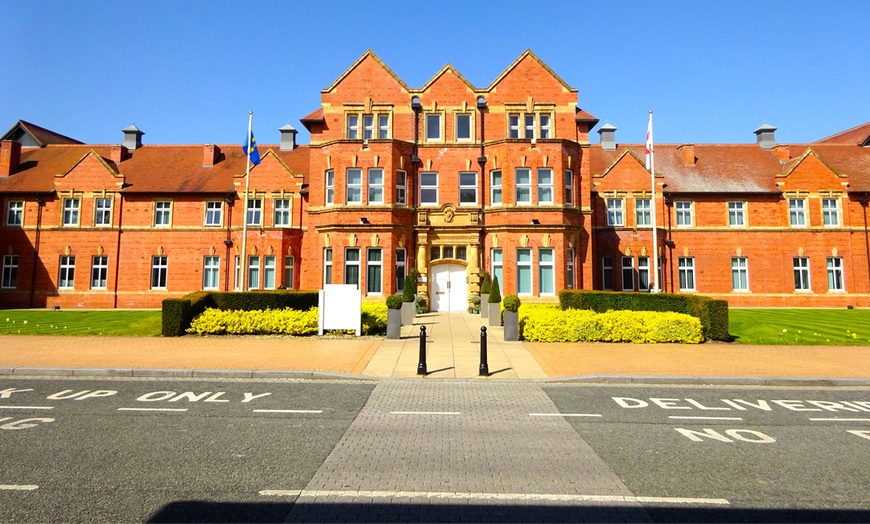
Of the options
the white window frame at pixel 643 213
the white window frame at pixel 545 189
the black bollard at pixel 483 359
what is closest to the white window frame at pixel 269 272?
the white window frame at pixel 545 189

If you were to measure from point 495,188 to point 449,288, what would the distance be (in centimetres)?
605

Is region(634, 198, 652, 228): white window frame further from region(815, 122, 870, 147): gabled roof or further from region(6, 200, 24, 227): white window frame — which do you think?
region(6, 200, 24, 227): white window frame

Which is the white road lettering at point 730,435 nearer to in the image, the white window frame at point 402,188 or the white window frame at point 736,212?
the white window frame at point 402,188

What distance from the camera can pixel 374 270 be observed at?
25.2m

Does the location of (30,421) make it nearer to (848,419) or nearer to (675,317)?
(848,419)

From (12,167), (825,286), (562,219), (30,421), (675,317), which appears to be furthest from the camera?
(12,167)

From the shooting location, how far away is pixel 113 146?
34.9m

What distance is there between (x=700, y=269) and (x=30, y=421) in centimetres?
3402

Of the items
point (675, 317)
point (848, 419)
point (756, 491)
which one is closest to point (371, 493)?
point (756, 491)

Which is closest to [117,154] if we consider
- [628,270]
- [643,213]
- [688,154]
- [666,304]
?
[628,270]

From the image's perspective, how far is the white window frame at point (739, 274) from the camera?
1230 inches

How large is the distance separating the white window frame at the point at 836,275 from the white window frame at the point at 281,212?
35.6m

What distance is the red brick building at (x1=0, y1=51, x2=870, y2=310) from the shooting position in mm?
25250

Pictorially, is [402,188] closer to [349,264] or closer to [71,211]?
[349,264]
